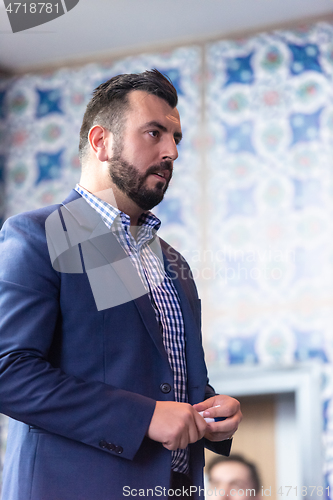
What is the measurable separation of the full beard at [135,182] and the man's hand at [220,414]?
1.56ft

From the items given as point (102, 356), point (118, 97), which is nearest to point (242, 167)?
point (118, 97)

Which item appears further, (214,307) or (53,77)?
(53,77)

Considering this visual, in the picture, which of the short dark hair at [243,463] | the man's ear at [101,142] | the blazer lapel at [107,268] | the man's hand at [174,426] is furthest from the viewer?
the short dark hair at [243,463]

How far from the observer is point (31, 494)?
1.04 metres

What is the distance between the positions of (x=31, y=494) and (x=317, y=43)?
8.89ft

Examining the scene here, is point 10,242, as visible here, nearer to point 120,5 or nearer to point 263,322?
point 263,322

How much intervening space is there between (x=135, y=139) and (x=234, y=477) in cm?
187

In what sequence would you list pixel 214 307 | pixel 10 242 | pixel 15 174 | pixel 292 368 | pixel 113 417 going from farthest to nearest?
pixel 15 174 < pixel 214 307 < pixel 292 368 < pixel 10 242 < pixel 113 417

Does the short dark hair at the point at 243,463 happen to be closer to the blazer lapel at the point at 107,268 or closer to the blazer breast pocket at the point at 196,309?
the blazer breast pocket at the point at 196,309

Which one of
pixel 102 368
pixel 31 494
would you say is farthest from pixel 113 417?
pixel 31 494

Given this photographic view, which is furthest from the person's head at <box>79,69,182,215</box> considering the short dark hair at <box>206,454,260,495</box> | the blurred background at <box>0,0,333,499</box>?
the short dark hair at <box>206,454,260,495</box>

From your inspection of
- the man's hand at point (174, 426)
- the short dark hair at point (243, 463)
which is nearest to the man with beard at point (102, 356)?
the man's hand at point (174, 426)

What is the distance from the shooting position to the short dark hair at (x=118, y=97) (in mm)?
1399

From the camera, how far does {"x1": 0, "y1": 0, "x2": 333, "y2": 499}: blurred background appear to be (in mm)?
2672
